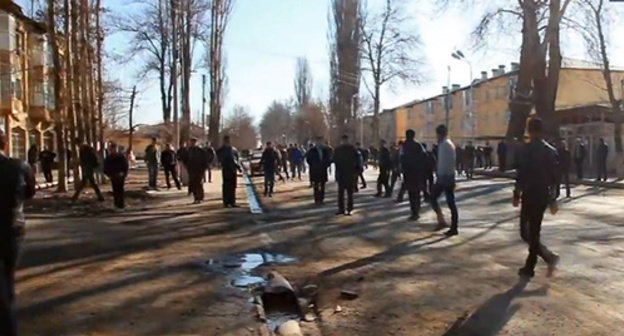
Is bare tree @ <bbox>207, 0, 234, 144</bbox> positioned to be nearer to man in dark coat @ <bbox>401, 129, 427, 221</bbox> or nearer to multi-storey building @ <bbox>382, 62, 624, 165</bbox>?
multi-storey building @ <bbox>382, 62, 624, 165</bbox>

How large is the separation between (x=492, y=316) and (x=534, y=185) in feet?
7.61

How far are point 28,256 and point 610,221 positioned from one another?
438 inches

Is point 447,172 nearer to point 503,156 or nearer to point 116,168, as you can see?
point 116,168

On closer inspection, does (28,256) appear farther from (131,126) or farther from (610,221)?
(131,126)

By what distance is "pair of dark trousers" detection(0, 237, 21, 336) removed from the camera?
5488 millimetres

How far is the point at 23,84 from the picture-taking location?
155ft

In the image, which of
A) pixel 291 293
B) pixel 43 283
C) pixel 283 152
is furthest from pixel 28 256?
pixel 283 152

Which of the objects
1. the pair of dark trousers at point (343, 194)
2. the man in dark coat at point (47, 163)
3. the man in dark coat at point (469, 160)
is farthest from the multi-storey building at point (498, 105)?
the pair of dark trousers at point (343, 194)

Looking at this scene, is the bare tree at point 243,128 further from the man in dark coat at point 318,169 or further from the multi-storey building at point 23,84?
the man in dark coat at point 318,169

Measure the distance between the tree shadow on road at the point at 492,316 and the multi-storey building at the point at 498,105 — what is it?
3673 cm

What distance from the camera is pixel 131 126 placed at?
165 ft

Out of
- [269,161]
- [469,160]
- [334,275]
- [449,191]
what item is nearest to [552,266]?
[334,275]

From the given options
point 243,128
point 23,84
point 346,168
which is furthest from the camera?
point 243,128

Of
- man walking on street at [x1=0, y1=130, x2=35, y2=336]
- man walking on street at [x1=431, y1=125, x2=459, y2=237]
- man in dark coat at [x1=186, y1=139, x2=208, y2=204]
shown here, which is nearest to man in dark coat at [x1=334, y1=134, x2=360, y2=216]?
man walking on street at [x1=431, y1=125, x2=459, y2=237]
